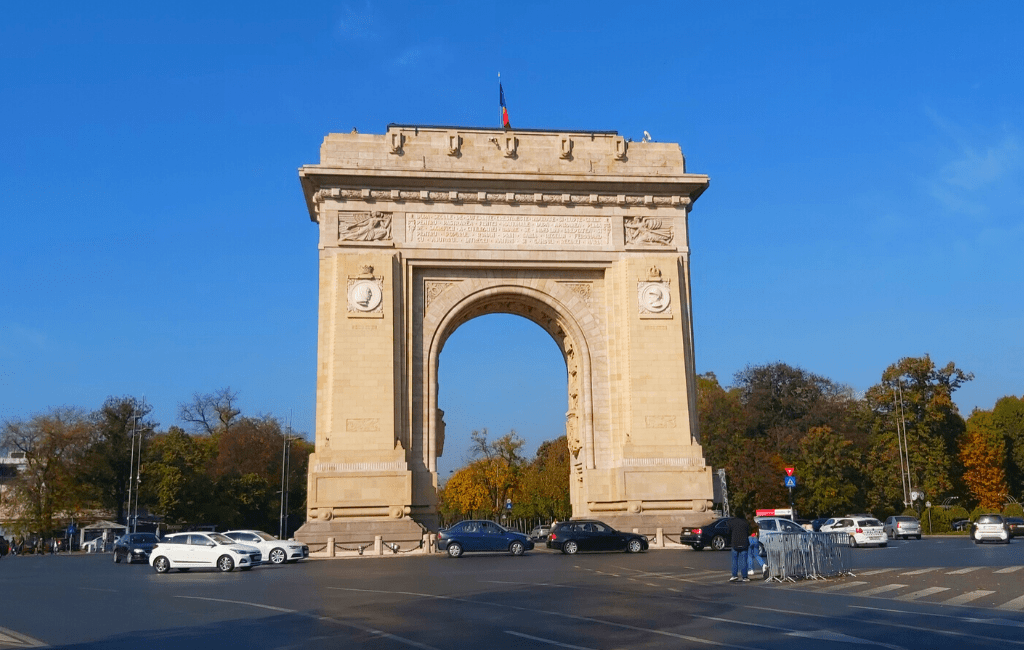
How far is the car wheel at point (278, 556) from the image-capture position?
89.0 ft

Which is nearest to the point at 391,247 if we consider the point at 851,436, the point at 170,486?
the point at 170,486

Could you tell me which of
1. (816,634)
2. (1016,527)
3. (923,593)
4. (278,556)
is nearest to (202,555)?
(278,556)

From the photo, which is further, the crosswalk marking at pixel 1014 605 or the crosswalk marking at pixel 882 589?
the crosswalk marking at pixel 882 589

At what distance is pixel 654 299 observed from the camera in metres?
32.5

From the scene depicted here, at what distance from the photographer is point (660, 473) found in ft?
102

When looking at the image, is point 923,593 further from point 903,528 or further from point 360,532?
point 903,528

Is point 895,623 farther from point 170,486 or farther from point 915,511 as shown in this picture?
point 170,486

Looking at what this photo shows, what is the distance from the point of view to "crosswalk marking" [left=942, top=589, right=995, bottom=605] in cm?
1344

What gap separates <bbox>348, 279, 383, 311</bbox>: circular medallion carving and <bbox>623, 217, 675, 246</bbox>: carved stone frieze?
29.6ft

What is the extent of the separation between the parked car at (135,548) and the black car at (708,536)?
19153 millimetres

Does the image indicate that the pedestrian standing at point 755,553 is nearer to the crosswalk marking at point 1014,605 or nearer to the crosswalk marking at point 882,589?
the crosswalk marking at point 882,589

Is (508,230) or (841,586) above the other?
(508,230)

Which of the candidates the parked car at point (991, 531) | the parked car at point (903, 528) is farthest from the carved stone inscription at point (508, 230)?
the parked car at point (903, 528)

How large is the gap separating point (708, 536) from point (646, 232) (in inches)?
422
